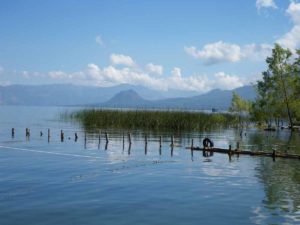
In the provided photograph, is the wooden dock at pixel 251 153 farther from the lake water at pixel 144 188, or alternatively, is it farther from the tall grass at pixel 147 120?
the tall grass at pixel 147 120

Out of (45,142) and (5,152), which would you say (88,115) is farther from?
(5,152)

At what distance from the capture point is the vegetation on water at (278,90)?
3686 inches

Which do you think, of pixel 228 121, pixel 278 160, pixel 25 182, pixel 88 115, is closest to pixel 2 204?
pixel 25 182

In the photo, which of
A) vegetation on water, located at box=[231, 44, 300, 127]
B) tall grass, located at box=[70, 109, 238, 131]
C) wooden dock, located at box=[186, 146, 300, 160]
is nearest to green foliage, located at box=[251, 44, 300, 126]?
vegetation on water, located at box=[231, 44, 300, 127]

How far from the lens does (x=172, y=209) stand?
23828 mm

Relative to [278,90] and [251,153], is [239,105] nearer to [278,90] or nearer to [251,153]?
[278,90]

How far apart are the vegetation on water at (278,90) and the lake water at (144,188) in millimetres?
51749

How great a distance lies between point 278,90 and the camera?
9712cm

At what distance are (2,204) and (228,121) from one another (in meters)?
85.8

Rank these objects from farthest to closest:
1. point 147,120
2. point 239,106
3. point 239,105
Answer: point 239,106
point 239,105
point 147,120

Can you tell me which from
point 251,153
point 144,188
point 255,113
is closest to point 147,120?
point 255,113

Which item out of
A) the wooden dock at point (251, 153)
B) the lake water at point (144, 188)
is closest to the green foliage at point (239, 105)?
the wooden dock at point (251, 153)

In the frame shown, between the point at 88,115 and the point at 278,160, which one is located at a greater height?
the point at 88,115

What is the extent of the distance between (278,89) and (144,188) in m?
74.5
